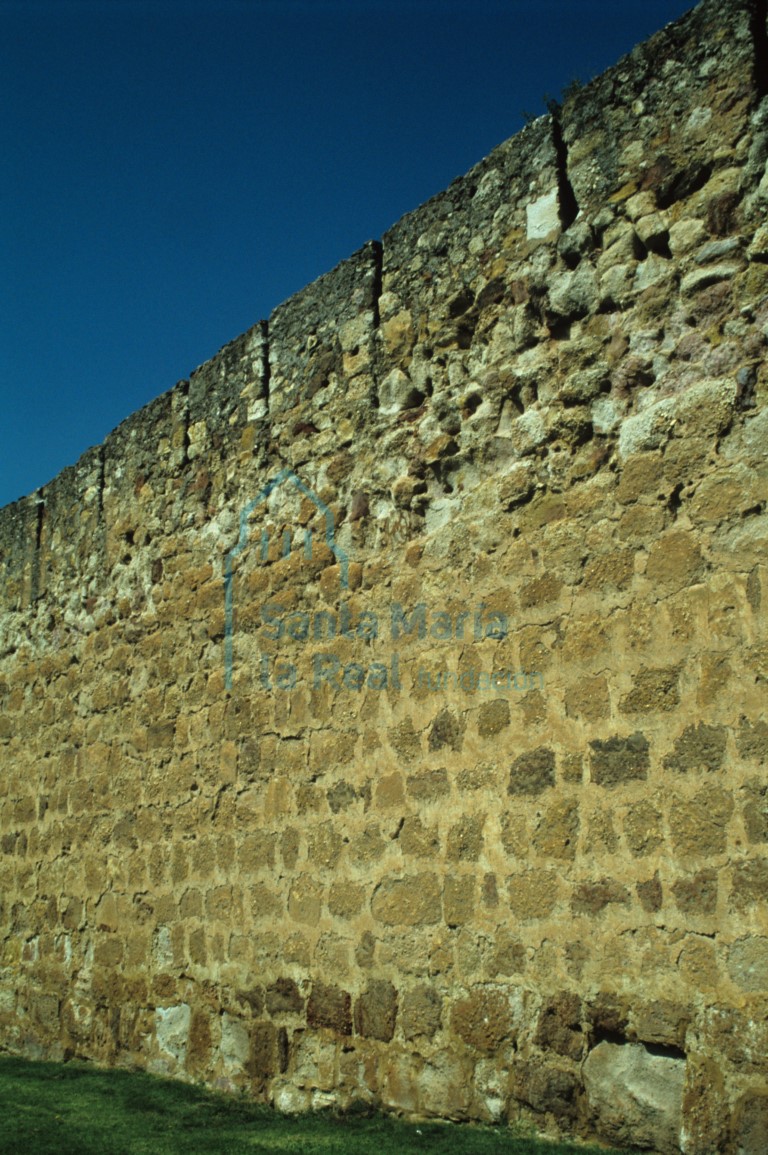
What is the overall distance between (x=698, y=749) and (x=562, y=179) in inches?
91.8

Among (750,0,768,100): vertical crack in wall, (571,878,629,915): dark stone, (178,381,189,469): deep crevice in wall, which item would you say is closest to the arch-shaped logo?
(178,381,189,469): deep crevice in wall

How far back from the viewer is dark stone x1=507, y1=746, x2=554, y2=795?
12.7 feet

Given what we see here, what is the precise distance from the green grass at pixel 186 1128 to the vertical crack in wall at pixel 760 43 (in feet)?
11.6

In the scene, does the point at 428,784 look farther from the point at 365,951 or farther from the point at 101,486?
the point at 101,486

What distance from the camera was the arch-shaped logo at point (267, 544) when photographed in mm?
5059

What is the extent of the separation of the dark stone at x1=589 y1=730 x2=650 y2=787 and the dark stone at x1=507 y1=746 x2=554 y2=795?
19 centimetres

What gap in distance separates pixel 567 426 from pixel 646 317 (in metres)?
0.49

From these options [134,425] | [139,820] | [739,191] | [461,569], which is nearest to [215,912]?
[139,820]

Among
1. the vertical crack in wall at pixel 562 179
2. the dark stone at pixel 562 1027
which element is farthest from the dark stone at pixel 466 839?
the vertical crack in wall at pixel 562 179

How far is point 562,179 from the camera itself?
436 centimetres

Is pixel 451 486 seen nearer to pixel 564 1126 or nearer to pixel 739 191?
pixel 739 191

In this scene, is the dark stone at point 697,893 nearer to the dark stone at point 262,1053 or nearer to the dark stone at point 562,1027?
the dark stone at point 562,1027

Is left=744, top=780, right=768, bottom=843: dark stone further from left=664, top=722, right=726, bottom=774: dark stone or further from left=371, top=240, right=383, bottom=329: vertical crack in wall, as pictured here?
left=371, top=240, right=383, bottom=329: vertical crack in wall

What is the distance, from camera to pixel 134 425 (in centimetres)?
684
